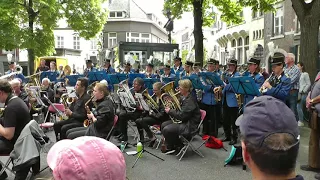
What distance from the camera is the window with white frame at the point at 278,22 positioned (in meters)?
26.4

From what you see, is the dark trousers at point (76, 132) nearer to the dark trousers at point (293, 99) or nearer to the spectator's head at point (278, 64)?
the spectator's head at point (278, 64)

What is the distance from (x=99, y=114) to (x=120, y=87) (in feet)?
5.17

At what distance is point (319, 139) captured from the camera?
18.0 feet

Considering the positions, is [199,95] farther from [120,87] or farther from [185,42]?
[185,42]

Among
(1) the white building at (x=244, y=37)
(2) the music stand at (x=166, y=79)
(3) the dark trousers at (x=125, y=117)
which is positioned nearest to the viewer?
(3) the dark trousers at (x=125, y=117)

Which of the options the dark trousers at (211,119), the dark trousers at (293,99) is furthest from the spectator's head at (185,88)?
the dark trousers at (293,99)

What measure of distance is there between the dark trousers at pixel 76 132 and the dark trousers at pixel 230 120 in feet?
10.6

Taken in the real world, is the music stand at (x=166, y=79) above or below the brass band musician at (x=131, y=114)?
above

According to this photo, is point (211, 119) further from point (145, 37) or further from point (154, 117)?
point (145, 37)

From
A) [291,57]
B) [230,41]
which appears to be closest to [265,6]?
[291,57]

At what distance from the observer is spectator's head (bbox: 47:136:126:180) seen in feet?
4.37

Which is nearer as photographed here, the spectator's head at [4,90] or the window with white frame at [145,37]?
the spectator's head at [4,90]

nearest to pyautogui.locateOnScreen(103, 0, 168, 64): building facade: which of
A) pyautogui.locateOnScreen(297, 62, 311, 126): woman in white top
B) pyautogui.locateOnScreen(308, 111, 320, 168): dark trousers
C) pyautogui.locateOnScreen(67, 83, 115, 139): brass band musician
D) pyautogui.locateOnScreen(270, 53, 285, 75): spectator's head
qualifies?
pyautogui.locateOnScreen(297, 62, 311, 126): woman in white top

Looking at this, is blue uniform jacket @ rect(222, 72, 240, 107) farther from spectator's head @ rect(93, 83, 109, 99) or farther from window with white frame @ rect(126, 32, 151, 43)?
window with white frame @ rect(126, 32, 151, 43)
